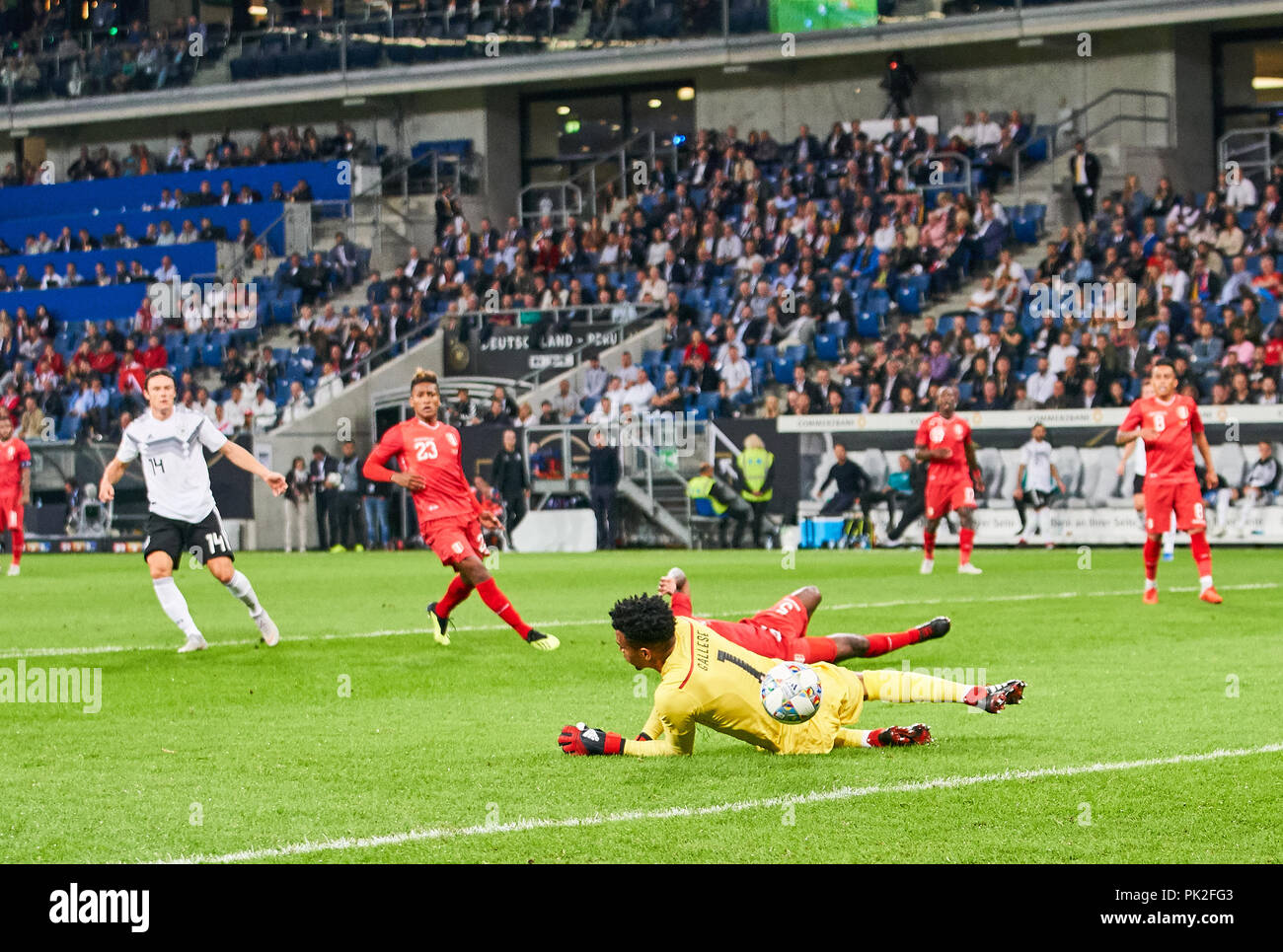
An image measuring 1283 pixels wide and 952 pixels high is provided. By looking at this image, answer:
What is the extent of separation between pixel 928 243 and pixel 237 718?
26605 millimetres

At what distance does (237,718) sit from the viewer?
10.8 m

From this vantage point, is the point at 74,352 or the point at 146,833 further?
the point at 74,352

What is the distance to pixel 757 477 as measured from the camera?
104 feet

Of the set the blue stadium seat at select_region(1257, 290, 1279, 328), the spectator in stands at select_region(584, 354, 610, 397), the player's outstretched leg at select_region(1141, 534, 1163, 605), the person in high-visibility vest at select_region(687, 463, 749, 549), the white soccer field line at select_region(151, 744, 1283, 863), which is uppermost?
the blue stadium seat at select_region(1257, 290, 1279, 328)

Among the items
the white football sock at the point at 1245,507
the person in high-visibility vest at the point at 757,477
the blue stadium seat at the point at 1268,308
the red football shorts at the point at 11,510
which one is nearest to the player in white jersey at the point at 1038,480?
the white football sock at the point at 1245,507

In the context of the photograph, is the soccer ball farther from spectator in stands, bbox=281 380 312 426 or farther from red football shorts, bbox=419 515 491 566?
spectator in stands, bbox=281 380 312 426

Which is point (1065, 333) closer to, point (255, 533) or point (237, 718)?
Result: point (255, 533)

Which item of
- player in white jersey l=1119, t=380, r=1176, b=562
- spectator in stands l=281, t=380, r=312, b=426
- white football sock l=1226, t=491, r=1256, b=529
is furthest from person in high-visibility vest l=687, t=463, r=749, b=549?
spectator in stands l=281, t=380, r=312, b=426

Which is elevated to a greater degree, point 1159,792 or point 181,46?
point 181,46

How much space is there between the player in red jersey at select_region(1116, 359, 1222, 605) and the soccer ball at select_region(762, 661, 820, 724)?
9.58 m

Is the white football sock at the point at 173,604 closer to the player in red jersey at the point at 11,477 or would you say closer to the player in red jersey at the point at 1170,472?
the player in red jersey at the point at 1170,472

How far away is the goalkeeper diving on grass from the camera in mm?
8508

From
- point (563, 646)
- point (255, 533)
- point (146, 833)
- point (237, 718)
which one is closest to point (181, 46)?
point (255, 533)

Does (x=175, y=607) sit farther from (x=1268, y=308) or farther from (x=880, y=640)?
(x=1268, y=308)
